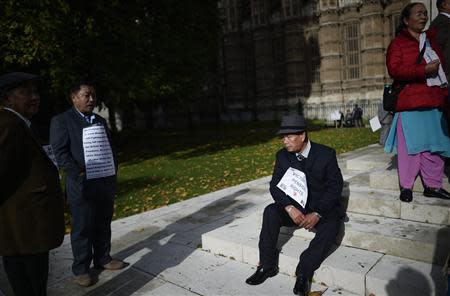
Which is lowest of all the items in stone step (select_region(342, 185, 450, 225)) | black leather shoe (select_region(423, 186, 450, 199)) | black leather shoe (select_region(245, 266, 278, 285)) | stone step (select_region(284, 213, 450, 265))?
black leather shoe (select_region(245, 266, 278, 285))

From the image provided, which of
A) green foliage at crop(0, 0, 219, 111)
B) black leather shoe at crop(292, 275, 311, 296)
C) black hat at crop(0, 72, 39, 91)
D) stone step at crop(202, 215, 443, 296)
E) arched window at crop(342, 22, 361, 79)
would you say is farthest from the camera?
arched window at crop(342, 22, 361, 79)

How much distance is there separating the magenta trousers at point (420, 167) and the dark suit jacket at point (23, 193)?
11.4 feet

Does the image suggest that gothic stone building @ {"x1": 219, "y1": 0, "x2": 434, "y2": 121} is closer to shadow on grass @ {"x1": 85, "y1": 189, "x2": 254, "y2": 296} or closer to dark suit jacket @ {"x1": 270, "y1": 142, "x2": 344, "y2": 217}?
shadow on grass @ {"x1": 85, "y1": 189, "x2": 254, "y2": 296}

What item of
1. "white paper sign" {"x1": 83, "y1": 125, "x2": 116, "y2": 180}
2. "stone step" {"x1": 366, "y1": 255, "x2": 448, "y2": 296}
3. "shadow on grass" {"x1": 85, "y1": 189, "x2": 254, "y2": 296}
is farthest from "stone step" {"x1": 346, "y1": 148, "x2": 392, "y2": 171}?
"white paper sign" {"x1": 83, "y1": 125, "x2": 116, "y2": 180}

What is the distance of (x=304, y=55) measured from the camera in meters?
37.8

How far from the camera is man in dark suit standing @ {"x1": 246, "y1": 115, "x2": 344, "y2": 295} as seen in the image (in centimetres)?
347

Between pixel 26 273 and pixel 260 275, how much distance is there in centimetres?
193

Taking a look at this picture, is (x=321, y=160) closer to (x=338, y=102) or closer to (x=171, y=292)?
(x=171, y=292)

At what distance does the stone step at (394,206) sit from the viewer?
3.72 meters

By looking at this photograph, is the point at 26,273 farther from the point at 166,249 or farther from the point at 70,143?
the point at 166,249

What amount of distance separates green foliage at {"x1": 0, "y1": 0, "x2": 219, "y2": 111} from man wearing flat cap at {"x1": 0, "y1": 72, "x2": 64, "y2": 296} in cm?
934

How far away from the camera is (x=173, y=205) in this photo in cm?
676

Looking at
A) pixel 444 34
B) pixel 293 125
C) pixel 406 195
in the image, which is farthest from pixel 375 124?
pixel 293 125

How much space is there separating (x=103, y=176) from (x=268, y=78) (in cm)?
3748
